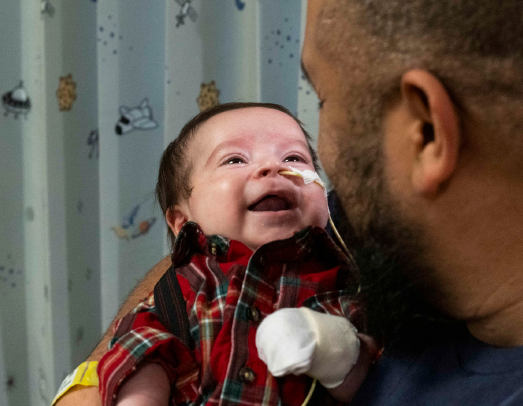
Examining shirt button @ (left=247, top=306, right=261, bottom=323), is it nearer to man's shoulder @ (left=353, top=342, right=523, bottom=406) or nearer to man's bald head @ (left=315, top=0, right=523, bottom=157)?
man's shoulder @ (left=353, top=342, right=523, bottom=406)

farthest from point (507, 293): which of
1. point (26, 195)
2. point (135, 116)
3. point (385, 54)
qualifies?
point (26, 195)

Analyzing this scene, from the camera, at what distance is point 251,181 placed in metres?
0.83

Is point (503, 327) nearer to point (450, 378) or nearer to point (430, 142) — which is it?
point (450, 378)

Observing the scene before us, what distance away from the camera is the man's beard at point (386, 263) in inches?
19.7

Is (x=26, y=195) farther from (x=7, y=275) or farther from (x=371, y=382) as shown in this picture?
(x=371, y=382)

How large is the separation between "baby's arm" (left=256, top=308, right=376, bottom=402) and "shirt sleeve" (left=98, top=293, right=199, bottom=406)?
0.14m

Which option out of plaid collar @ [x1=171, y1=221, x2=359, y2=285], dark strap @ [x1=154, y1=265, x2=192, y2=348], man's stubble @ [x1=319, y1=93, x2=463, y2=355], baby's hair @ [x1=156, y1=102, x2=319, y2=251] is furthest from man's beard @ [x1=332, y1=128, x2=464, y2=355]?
baby's hair @ [x1=156, y1=102, x2=319, y2=251]

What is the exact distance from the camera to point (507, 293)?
0.47 metres

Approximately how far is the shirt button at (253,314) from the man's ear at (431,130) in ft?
1.01

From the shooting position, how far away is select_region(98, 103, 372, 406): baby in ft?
1.94

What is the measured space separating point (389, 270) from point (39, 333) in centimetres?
138

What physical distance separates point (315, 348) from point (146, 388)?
0.23m

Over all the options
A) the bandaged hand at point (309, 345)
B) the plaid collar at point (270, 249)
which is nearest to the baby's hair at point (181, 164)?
the plaid collar at point (270, 249)

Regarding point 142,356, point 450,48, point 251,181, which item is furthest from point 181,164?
point 450,48
